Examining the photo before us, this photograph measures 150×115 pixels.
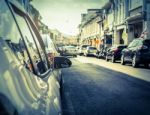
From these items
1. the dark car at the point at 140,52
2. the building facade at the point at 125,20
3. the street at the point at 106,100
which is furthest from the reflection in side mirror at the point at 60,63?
the building facade at the point at 125,20

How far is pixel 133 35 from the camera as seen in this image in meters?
39.5

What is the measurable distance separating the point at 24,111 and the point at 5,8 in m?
0.93

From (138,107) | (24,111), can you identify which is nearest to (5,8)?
(24,111)

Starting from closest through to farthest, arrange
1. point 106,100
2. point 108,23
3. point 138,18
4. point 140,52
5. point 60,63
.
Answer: point 60,63 < point 106,100 < point 140,52 < point 138,18 < point 108,23

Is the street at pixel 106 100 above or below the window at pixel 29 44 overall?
below

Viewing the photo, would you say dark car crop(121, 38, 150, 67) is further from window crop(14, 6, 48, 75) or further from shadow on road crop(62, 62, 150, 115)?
window crop(14, 6, 48, 75)

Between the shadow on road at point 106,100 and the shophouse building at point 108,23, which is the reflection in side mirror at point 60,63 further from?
the shophouse building at point 108,23

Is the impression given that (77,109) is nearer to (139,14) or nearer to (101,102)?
(101,102)

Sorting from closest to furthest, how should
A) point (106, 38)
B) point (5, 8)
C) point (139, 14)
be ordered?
point (5, 8) < point (139, 14) < point (106, 38)

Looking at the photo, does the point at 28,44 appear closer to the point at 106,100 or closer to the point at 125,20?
the point at 106,100

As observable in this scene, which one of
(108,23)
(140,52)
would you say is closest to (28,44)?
(140,52)

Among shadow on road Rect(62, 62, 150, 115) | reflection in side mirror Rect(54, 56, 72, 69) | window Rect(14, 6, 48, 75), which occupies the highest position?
window Rect(14, 6, 48, 75)

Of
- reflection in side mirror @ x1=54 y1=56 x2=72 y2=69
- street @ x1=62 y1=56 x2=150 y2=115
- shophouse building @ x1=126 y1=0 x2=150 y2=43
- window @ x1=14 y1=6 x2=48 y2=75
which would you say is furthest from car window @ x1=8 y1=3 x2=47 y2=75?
shophouse building @ x1=126 y1=0 x2=150 y2=43

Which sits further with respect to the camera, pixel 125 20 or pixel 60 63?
pixel 125 20
